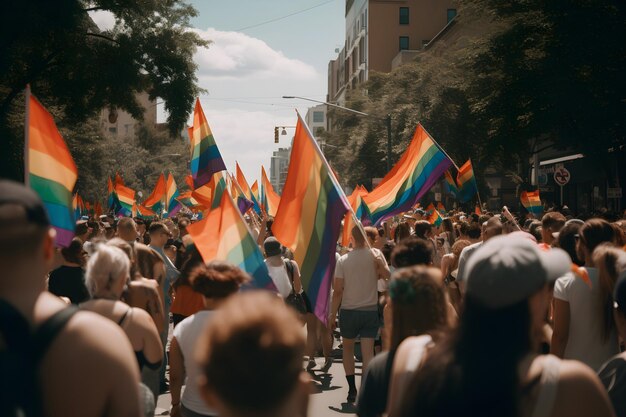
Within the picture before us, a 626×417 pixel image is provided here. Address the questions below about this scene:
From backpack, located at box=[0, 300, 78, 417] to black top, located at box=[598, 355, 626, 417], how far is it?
85.4 inches

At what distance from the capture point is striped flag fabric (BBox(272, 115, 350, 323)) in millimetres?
7084

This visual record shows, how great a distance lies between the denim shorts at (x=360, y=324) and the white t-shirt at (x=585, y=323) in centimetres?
398

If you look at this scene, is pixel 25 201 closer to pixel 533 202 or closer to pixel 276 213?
pixel 276 213

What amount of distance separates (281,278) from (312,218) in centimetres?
267

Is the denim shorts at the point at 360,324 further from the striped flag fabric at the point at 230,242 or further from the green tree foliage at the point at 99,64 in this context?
the green tree foliage at the point at 99,64

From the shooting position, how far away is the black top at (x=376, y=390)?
3779 millimetres

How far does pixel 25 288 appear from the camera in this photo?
2.61m

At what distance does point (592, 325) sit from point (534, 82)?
24.2 metres

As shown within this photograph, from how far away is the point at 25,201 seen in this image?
259 cm

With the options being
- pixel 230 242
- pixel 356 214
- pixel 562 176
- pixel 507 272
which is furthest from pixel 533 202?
pixel 507 272

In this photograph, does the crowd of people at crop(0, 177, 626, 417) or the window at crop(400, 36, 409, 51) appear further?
the window at crop(400, 36, 409, 51)

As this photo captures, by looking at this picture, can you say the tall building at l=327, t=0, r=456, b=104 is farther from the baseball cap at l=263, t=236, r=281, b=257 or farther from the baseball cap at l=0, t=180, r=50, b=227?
the baseball cap at l=0, t=180, r=50, b=227

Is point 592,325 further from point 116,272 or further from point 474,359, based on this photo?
point 474,359

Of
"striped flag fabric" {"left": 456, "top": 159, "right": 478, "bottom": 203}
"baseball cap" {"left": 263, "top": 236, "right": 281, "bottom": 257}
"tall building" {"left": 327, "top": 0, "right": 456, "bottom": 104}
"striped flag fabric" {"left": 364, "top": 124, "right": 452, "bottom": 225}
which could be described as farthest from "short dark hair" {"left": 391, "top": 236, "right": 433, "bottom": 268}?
"tall building" {"left": 327, "top": 0, "right": 456, "bottom": 104}
